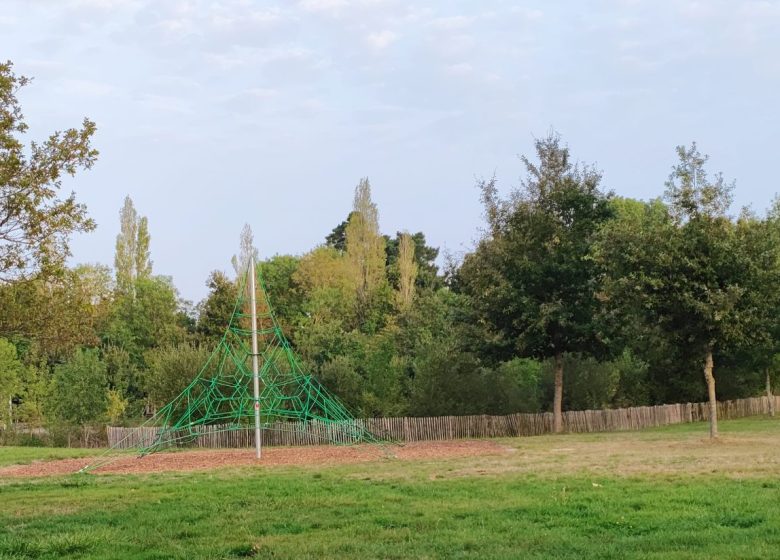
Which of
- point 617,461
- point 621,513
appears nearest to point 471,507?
point 621,513

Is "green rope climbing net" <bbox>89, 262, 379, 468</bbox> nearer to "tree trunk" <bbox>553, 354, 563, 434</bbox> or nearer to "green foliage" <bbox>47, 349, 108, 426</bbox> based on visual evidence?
"green foliage" <bbox>47, 349, 108, 426</bbox>

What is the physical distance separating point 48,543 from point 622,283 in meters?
16.5

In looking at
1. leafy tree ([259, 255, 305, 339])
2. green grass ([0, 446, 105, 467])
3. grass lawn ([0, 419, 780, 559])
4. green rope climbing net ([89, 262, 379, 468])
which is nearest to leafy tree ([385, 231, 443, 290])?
leafy tree ([259, 255, 305, 339])

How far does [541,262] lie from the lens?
28.1 metres

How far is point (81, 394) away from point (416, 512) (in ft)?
105

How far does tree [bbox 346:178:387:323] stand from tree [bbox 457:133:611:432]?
92.6 feet

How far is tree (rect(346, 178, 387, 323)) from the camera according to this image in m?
57.8

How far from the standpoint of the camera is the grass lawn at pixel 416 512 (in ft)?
24.4

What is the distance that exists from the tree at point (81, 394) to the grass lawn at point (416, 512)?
→ 2352 cm

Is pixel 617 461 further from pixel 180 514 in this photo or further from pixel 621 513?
pixel 180 514

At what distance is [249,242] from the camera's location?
60.6m

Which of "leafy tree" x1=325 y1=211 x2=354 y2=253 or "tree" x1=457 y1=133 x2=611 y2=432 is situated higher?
"leafy tree" x1=325 y1=211 x2=354 y2=253

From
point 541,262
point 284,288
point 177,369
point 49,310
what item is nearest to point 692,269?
point 541,262

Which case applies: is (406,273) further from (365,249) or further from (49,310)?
(49,310)
